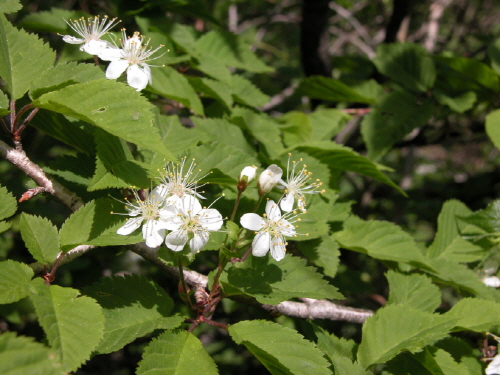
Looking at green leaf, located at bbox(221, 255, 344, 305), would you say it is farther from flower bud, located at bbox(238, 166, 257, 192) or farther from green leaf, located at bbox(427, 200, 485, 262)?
green leaf, located at bbox(427, 200, 485, 262)

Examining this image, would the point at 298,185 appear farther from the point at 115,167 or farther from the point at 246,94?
the point at 246,94

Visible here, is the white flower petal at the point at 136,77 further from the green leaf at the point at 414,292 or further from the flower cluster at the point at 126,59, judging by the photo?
the green leaf at the point at 414,292

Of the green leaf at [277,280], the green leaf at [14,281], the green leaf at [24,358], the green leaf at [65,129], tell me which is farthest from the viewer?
the green leaf at [65,129]

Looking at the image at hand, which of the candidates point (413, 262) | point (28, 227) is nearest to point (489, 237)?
point (413, 262)

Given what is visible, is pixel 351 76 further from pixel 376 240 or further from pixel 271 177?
pixel 271 177

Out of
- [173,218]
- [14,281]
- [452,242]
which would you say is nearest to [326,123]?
[452,242]

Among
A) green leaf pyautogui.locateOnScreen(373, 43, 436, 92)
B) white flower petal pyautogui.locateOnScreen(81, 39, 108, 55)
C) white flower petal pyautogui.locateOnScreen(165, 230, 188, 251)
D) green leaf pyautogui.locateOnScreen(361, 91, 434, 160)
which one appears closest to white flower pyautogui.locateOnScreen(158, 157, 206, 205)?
white flower petal pyautogui.locateOnScreen(165, 230, 188, 251)

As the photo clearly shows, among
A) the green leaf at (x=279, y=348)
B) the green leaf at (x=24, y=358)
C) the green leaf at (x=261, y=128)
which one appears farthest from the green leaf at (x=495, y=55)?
the green leaf at (x=24, y=358)
